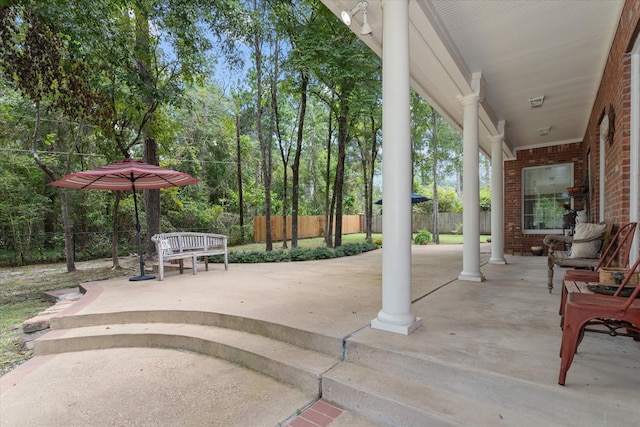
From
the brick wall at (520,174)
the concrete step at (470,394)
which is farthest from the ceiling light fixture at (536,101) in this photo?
the concrete step at (470,394)

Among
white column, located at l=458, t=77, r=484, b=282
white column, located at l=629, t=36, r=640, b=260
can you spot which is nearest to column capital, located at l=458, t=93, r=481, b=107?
white column, located at l=458, t=77, r=484, b=282

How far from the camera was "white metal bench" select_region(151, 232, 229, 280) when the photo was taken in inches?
193

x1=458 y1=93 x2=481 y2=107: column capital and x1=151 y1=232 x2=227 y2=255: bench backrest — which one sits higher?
x1=458 y1=93 x2=481 y2=107: column capital

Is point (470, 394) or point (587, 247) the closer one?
point (470, 394)

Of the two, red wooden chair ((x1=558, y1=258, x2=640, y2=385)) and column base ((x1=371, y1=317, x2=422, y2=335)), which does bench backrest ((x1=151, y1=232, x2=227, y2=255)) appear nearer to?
column base ((x1=371, y1=317, x2=422, y2=335))

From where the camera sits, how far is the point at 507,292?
370 cm

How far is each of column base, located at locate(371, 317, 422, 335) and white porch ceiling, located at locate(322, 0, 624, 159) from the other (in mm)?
2524

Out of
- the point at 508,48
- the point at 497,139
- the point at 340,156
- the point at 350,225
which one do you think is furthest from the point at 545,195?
the point at 350,225

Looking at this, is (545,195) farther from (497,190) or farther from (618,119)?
(618,119)

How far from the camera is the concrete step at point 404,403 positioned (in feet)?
5.20

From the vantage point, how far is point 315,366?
2152mm

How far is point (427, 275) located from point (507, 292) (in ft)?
4.50

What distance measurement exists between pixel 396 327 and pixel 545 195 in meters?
7.43

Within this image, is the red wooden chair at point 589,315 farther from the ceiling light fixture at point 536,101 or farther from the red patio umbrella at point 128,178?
the red patio umbrella at point 128,178
